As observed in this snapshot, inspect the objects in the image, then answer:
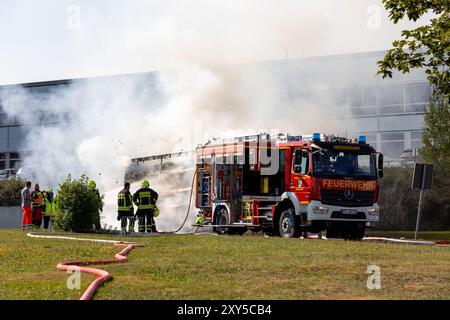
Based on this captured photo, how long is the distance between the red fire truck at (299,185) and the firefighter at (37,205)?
9.07 meters

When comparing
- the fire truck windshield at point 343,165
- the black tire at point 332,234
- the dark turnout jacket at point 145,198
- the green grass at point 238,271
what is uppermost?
Answer: the fire truck windshield at point 343,165

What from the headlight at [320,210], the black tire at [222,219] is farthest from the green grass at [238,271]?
the black tire at [222,219]

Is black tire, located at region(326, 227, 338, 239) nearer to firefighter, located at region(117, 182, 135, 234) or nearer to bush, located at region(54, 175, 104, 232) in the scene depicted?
firefighter, located at region(117, 182, 135, 234)

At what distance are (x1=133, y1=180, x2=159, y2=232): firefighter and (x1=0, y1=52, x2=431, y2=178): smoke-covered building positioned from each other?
17333mm

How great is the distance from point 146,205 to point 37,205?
23.5 feet

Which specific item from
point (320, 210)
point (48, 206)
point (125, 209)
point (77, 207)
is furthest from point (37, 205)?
point (320, 210)

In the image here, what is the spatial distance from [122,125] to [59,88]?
12.8 m

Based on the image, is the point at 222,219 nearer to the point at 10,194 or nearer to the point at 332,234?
the point at 332,234

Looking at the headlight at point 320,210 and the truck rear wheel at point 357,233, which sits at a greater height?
the headlight at point 320,210

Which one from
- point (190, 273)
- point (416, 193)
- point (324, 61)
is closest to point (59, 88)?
point (324, 61)

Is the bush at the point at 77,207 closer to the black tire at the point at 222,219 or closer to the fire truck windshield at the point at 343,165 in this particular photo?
the black tire at the point at 222,219

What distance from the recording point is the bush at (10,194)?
156ft
